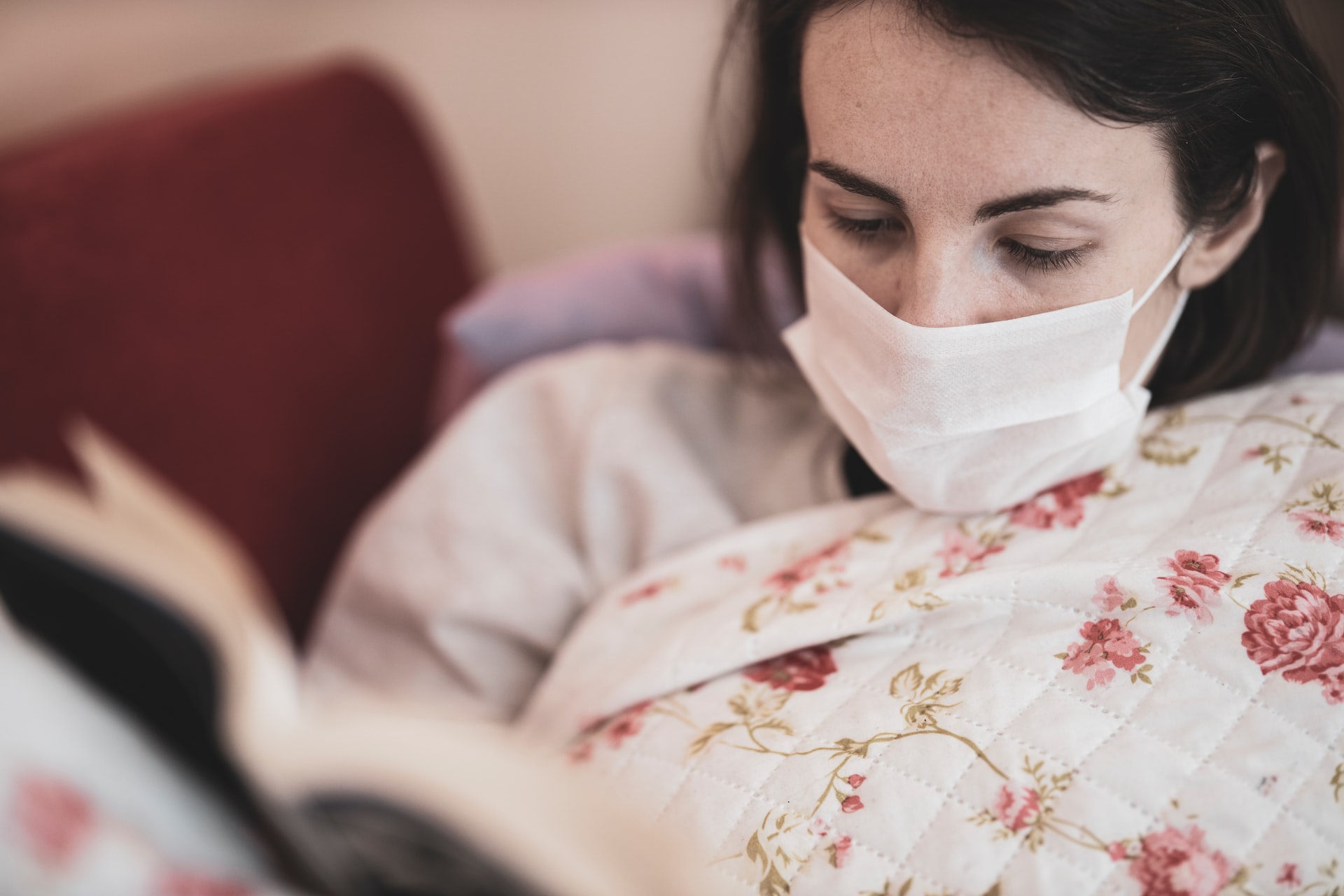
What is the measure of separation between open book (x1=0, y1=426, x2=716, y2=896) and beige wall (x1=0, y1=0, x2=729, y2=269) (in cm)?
95

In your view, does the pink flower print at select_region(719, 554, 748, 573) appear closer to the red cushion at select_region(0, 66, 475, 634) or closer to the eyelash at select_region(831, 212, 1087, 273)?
the eyelash at select_region(831, 212, 1087, 273)

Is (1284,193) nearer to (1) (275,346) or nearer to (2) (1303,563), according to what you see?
(2) (1303,563)

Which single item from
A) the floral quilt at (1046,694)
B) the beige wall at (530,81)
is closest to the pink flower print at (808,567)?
the floral quilt at (1046,694)

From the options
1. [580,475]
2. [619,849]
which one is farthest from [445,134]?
[619,849]

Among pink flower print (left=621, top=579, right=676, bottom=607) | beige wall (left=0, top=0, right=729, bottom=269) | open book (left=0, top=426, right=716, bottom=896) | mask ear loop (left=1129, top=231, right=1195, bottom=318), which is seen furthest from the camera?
beige wall (left=0, top=0, right=729, bottom=269)

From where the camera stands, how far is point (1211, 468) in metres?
0.63

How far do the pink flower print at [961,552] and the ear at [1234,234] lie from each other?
0.22m

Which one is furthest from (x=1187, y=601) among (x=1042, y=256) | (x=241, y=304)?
(x=241, y=304)

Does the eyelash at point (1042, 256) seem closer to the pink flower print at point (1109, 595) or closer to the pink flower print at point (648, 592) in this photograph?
the pink flower print at point (1109, 595)

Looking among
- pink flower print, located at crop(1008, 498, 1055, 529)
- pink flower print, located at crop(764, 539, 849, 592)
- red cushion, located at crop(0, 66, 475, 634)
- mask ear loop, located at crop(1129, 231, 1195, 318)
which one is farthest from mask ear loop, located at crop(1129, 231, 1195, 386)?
red cushion, located at crop(0, 66, 475, 634)

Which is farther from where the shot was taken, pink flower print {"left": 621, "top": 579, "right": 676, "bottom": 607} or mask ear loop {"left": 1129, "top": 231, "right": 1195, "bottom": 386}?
pink flower print {"left": 621, "top": 579, "right": 676, "bottom": 607}

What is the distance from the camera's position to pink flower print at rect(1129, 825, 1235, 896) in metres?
0.48

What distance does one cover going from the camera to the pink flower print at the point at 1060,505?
0.64m

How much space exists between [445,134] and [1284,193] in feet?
4.31
